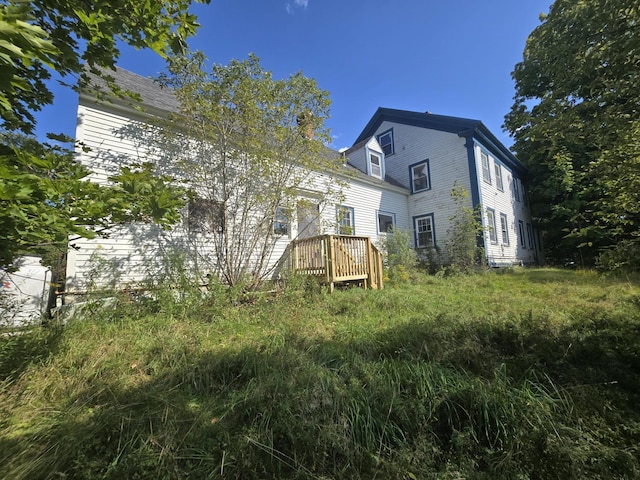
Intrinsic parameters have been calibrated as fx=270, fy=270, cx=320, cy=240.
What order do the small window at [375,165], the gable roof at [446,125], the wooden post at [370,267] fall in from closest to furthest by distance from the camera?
the wooden post at [370,267] < the gable roof at [446,125] < the small window at [375,165]

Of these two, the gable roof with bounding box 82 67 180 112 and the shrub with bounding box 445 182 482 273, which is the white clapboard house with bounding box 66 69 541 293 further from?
the shrub with bounding box 445 182 482 273

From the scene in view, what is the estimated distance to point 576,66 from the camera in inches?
119

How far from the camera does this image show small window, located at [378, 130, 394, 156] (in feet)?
50.5

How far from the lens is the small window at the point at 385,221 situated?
12.7 m

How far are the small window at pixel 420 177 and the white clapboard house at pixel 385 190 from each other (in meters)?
0.05

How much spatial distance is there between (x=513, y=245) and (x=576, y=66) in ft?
47.2

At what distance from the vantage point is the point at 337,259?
24.3 ft

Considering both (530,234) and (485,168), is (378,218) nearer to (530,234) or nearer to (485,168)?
(485,168)

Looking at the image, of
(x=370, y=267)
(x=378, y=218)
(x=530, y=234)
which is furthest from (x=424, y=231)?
(x=530, y=234)

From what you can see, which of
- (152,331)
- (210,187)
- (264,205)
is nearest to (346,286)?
(264,205)

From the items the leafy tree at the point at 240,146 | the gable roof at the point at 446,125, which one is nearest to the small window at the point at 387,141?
the gable roof at the point at 446,125

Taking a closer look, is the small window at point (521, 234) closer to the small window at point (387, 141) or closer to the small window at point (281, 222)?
the small window at point (387, 141)

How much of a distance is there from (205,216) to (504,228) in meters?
14.7

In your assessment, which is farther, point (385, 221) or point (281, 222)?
point (385, 221)
